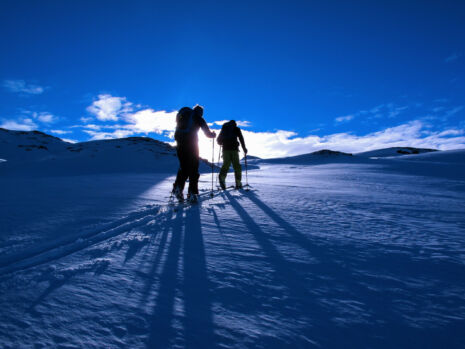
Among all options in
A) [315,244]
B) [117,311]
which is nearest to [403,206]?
[315,244]

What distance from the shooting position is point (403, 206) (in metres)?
3.22

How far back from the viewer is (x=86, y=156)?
1989 cm

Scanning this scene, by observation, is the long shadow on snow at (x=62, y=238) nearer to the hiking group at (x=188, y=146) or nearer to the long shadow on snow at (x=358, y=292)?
the hiking group at (x=188, y=146)

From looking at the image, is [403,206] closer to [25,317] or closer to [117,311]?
[117,311]

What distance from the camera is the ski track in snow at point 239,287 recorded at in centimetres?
91

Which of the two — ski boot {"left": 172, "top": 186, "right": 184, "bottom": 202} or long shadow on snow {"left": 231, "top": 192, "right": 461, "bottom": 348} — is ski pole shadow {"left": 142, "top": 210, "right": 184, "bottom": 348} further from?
ski boot {"left": 172, "top": 186, "right": 184, "bottom": 202}

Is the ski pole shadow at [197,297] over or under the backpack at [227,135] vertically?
under

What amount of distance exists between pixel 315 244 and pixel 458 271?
32.0 inches

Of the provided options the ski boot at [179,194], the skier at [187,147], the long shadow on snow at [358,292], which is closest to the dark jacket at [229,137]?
the skier at [187,147]

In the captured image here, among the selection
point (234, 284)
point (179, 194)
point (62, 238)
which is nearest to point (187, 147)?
point (179, 194)

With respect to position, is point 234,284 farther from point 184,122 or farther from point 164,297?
point 184,122

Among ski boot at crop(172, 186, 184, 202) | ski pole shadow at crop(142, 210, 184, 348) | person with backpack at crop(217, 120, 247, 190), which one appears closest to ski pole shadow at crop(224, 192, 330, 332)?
ski pole shadow at crop(142, 210, 184, 348)

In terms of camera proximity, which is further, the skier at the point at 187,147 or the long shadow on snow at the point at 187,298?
the skier at the point at 187,147

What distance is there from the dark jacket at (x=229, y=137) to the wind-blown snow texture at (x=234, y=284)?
12.5ft
